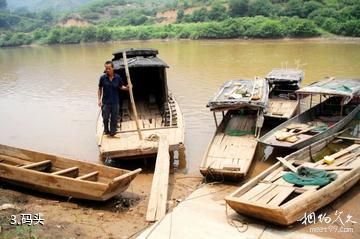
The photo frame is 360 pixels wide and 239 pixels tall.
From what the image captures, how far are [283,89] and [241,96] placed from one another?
340cm

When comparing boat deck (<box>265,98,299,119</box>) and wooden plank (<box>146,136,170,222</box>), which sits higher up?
boat deck (<box>265,98,299,119</box>)

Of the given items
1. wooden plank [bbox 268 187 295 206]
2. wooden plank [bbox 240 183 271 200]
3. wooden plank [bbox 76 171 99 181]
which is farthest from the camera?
wooden plank [bbox 76 171 99 181]

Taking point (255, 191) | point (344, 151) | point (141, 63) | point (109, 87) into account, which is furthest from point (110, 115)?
point (344, 151)

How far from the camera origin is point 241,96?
31.0 feet

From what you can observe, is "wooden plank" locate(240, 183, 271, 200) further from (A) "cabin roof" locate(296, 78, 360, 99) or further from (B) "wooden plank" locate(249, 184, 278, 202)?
(A) "cabin roof" locate(296, 78, 360, 99)

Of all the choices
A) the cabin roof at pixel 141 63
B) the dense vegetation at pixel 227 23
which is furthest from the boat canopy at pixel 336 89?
the dense vegetation at pixel 227 23

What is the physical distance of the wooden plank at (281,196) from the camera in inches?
217

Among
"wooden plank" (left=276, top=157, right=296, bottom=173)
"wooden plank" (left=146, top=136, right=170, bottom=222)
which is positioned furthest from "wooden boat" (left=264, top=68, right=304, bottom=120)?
"wooden plank" (left=146, top=136, right=170, bottom=222)

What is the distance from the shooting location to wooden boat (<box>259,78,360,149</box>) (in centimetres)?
812

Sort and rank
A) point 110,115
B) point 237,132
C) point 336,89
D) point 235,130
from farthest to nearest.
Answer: point 336,89, point 235,130, point 237,132, point 110,115

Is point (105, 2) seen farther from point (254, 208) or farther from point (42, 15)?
point (254, 208)

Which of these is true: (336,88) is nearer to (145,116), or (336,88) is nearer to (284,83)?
(284,83)

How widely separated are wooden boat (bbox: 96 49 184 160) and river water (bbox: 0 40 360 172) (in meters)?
0.96

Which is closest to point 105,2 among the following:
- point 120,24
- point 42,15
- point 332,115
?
point 42,15
